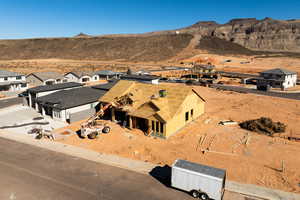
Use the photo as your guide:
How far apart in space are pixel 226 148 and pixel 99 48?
6463 inches

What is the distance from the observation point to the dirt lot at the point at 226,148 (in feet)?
62.8

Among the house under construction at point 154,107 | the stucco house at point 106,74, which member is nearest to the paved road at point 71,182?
the house under construction at point 154,107

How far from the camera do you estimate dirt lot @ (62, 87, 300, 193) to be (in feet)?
62.8

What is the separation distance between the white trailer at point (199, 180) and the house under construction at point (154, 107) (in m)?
9.64

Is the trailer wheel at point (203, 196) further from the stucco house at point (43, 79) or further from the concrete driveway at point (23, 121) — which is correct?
the stucco house at point (43, 79)

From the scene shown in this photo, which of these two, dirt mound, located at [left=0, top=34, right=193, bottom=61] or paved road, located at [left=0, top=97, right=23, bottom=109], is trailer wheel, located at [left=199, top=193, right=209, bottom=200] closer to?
paved road, located at [left=0, top=97, right=23, bottom=109]

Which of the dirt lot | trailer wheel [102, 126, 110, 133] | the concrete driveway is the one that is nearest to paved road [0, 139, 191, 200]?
the dirt lot

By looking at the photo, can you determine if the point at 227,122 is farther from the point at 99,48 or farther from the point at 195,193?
the point at 99,48

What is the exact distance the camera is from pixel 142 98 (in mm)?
32125

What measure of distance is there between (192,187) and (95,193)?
7.64m

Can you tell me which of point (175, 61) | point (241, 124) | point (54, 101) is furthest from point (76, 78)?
point (175, 61)

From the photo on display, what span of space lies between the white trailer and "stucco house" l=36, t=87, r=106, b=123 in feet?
71.6

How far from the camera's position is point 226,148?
23969 millimetres

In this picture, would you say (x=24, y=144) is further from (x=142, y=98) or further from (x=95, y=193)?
(x=142, y=98)
